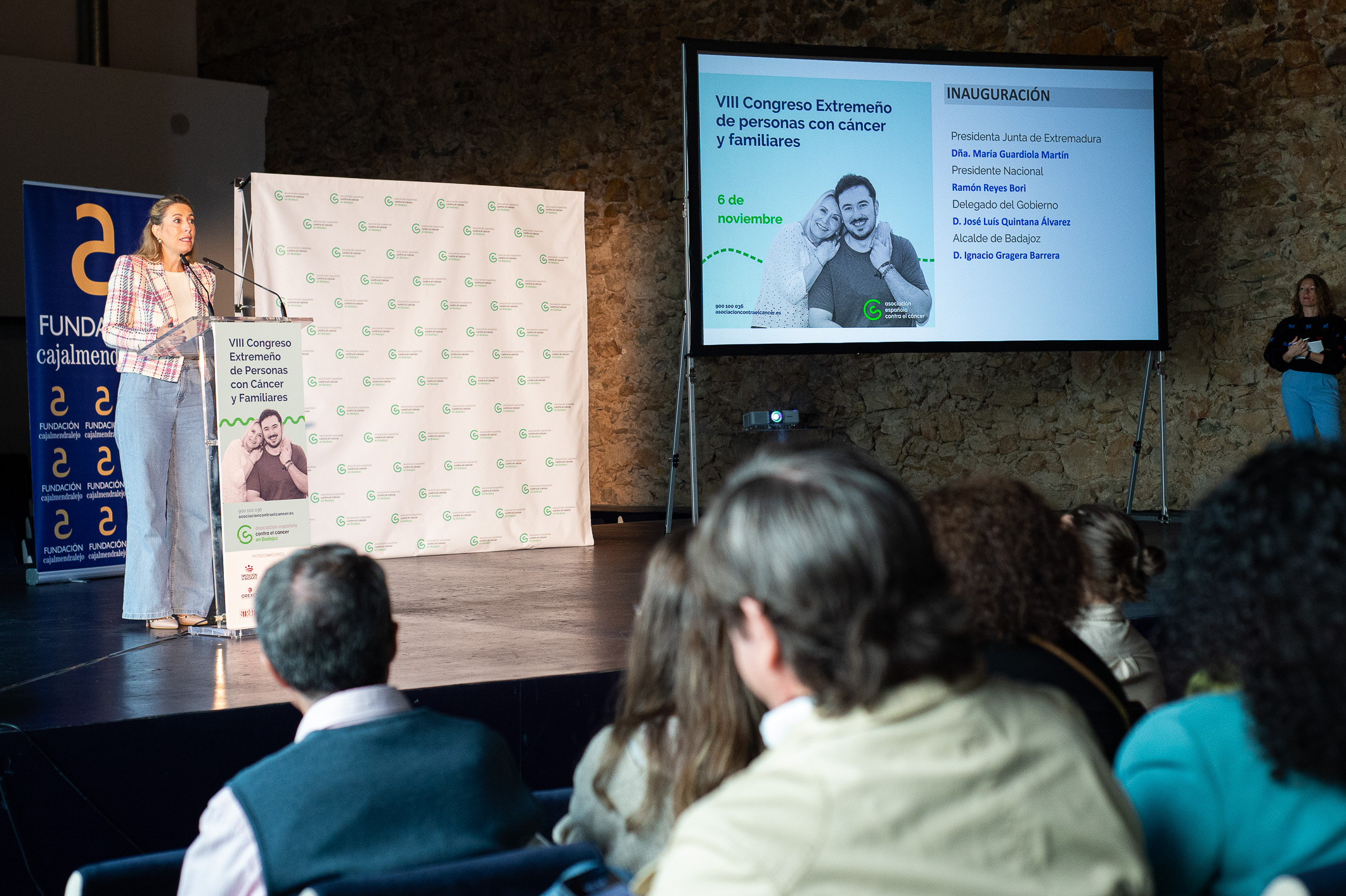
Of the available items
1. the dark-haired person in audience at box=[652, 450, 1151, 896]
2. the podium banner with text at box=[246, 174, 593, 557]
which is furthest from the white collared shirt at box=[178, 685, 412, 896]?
the podium banner with text at box=[246, 174, 593, 557]

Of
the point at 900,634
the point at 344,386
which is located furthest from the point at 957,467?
the point at 900,634

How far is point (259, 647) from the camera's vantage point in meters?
3.37

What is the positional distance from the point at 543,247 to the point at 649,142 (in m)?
2.56

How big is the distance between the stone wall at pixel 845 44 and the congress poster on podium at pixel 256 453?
13.7ft

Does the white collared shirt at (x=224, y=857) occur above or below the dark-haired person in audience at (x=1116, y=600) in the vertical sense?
below

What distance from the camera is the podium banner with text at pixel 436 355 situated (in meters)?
5.24

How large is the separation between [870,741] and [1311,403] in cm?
642

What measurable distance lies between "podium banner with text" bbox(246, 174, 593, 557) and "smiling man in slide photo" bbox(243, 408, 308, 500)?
164 centimetres

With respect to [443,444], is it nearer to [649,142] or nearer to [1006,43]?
[649,142]

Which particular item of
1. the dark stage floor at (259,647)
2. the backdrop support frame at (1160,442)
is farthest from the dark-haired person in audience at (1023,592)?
the backdrop support frame at (1160,442)

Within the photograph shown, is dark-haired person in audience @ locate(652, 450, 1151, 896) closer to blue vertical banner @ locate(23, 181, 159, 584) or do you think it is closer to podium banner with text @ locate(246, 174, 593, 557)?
podium banner with text @ locate(246, 174, 593, 557)

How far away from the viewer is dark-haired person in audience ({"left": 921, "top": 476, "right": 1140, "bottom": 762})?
1.34 metres

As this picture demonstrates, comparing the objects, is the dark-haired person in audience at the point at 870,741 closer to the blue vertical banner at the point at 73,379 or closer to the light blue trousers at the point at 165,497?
the light blue trousers at the point at 165,497

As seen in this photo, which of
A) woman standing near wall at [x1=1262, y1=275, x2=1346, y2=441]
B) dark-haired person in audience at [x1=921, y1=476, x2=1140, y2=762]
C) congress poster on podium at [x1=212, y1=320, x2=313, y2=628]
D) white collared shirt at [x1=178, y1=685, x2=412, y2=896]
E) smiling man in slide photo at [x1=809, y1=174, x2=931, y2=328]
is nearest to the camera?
white collared shirt at [x1=178, y1=685, x2=412, y2=896]
